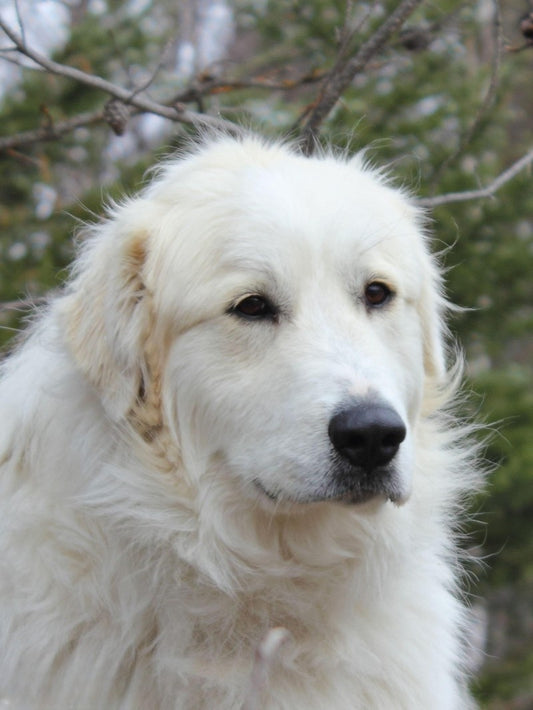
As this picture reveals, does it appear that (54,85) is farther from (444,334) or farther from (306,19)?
(444,334)

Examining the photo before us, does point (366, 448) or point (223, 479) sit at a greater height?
point (366, 448)

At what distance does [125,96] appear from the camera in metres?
4.09

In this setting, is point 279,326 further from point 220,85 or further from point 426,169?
point 426,169

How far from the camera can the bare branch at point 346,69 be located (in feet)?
13.2

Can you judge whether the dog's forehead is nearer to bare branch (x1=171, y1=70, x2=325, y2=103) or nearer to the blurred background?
bare branch (x1=171, y1=70, x2=325, y2=103)

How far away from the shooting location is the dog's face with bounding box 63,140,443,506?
280cm

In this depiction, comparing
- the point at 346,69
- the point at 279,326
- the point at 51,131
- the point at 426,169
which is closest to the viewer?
the point at 279,326

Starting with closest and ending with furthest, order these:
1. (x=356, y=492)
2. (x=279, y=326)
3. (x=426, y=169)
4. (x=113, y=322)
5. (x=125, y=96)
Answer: (x=356, y=492) < (x=279, y=326) < (x=113, y=322) < (x=125, y=96) < (x=426, y=169)

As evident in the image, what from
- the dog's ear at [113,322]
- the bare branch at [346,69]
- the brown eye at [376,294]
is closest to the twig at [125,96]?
the bare branch at [346,69]

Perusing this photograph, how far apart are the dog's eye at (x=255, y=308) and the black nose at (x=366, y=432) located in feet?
1.68

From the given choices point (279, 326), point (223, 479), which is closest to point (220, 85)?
point (279, 326)

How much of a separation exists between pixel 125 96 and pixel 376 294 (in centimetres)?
158

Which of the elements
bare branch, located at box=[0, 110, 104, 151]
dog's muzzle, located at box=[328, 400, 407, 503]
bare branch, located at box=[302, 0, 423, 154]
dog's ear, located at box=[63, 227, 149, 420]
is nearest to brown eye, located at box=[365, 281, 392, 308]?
dog's muzzle, located at box=[328, 400, 407, 503]

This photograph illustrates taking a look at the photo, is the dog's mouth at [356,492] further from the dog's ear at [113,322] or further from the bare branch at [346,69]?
the bare branch at [346,69]
